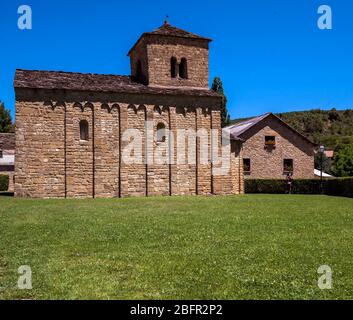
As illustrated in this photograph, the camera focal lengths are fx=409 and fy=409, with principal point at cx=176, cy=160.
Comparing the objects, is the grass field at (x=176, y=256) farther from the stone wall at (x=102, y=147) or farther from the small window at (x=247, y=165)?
the small window at (x=247, y=165)

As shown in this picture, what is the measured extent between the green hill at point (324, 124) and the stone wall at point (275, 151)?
127ft

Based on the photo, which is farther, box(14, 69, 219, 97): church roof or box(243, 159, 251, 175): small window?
box(243, 159, 251, 175): small window

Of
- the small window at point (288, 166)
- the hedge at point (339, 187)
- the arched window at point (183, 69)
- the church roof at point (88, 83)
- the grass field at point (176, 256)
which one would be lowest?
the grass field at point (176, 256)

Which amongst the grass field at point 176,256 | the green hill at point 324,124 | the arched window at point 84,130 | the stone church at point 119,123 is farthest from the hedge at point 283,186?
the green hill at point 324,124

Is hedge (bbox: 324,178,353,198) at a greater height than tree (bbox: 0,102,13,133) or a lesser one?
lesser

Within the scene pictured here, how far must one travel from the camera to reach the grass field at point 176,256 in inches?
219

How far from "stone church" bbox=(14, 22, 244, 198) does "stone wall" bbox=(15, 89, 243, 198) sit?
0.18ft

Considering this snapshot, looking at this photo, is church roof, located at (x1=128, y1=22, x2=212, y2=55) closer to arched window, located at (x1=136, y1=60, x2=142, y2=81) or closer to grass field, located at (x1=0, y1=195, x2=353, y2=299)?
arched window, located at (x1=136, y1=60, x2=142, y2=81)

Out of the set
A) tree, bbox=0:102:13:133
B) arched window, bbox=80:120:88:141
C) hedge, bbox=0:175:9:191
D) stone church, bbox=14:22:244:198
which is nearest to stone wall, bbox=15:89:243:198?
stone church, bbox=14:22:244:198

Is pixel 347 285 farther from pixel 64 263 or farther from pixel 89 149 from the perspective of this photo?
pixel 89 149

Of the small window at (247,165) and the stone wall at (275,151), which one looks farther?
the stone wall at (275,151)

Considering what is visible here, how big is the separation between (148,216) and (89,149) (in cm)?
1146

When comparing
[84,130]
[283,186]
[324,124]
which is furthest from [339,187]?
[324,124]

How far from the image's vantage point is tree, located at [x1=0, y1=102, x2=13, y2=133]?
57062mm
